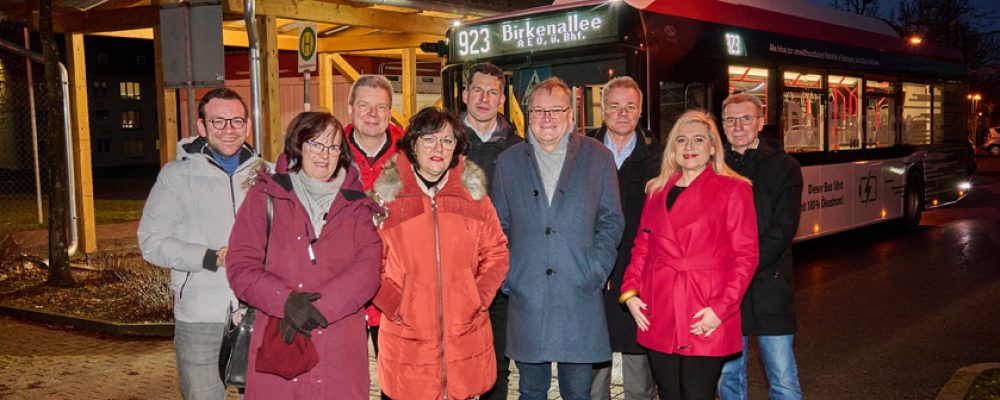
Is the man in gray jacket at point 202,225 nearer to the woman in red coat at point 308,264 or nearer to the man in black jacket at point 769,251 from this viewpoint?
the woman in red coat at point 308,264

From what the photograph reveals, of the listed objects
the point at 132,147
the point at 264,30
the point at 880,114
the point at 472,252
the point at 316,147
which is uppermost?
the point at 264,30

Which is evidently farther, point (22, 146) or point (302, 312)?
point (22, 146)

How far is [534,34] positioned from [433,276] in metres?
5.58

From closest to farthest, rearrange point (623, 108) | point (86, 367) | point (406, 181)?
point (406, 181) → point (623, 108) → point (86, 367)

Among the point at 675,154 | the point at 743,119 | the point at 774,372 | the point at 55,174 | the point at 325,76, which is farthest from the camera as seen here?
the point at 325,76

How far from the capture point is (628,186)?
15.5 ft

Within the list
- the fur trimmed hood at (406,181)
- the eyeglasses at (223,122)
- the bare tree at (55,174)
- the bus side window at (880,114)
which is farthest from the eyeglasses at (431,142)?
the bus side window at (880,114)

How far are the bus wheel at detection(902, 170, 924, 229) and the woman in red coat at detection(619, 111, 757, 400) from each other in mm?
11600

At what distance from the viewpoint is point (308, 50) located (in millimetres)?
10148

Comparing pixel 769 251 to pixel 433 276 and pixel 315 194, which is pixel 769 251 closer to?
pixel 433 276

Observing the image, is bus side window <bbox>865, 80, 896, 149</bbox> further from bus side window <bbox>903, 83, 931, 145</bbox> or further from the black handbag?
the black handbag

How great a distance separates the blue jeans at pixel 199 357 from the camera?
3.93 metres

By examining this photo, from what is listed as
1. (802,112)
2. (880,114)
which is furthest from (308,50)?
(880,114)

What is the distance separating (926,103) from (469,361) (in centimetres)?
1313
